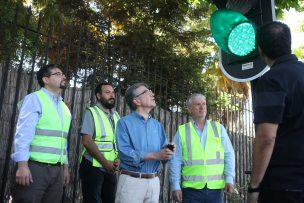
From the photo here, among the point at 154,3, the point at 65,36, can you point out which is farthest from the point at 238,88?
the point at 65,36

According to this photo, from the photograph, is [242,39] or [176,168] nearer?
[242,39]

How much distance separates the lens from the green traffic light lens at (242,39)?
2.93 m

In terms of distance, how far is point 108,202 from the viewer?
4.62m

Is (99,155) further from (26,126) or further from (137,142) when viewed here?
(26,126)

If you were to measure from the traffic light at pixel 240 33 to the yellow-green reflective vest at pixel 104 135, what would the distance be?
2.05 metres

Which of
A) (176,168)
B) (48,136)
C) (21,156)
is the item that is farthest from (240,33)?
(21,156)

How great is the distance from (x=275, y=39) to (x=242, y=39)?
59cm

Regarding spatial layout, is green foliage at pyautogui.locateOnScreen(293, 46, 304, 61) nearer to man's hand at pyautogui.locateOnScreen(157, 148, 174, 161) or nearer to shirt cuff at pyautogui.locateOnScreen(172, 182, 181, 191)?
shirt cuff at pyautogui.locateOnScreen(172, 182, 181, 191)

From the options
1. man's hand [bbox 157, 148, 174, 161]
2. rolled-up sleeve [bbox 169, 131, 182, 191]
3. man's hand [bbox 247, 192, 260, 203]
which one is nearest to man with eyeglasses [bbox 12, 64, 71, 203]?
man's hand [bbox 157, 148, 174, 161]

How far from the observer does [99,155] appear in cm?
445

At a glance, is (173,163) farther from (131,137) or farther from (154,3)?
(154,3)

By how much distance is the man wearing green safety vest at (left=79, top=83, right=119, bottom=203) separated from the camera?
4457 millimetres

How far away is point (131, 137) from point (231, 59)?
1.40 metres

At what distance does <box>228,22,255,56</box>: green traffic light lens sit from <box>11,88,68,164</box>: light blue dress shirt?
2145mm
